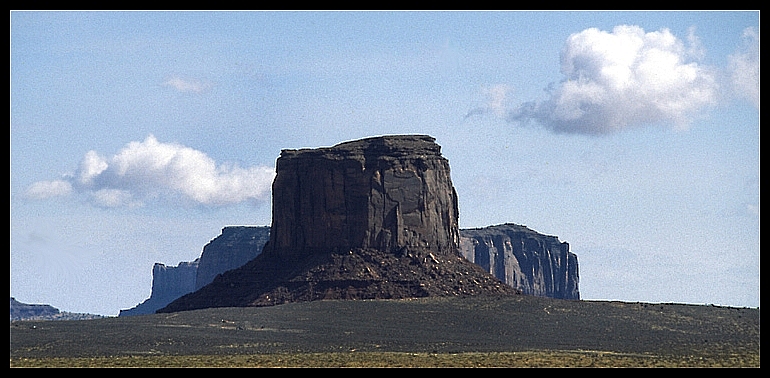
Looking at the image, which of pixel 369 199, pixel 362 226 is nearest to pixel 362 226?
pixel 362 226

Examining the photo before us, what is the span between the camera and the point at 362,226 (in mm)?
149750

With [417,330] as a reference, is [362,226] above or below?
above

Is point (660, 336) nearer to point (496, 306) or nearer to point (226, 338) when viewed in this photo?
point (496, 306)

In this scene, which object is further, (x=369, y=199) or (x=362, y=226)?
(x=369, y=199)

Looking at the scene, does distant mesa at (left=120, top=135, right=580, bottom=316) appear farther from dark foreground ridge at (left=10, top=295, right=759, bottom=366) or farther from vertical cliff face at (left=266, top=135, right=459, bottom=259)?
dark foreground ridge at (left=10, top=295, right=759, bottom=366)

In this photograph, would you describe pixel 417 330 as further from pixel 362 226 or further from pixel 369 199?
pixel 369 199

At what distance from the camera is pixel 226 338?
11875 cm

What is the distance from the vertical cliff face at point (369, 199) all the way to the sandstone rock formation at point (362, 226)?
0.10 meters

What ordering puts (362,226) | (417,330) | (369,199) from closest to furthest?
(417,330) → (362,226) → (369,199)

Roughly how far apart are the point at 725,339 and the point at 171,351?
41.2m

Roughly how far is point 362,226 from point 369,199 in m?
2.74

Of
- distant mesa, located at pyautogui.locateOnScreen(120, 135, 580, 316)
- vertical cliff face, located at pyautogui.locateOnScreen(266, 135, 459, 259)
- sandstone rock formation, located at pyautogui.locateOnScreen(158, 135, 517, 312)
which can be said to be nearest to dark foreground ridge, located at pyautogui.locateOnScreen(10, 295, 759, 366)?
sandstone rock formation, located at pyautogui.locateOnScreen(158, 135, 517, 312)

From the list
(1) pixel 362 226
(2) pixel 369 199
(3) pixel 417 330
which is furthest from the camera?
(2) pixel 369 199

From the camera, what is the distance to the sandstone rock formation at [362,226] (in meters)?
146
